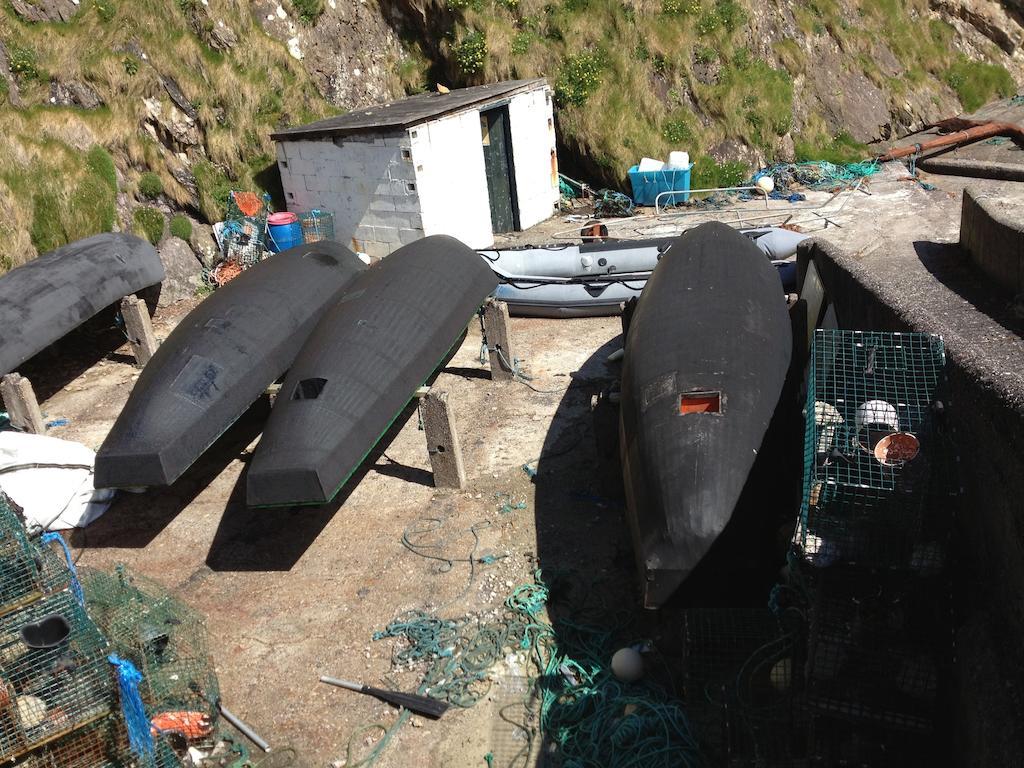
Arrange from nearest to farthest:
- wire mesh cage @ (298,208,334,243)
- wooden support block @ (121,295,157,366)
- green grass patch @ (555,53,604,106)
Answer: wooden support block @ (121,295,157,366) < wire mesh cage @ (298,208,334,243) < green grass patch @ (555,53,604,106)

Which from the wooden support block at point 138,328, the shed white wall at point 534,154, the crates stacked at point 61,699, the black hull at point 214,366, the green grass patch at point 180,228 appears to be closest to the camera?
the crates stacked at point 61,699

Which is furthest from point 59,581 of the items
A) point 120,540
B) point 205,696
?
point 120,540

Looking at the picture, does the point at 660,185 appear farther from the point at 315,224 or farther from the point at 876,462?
the point at 876,462

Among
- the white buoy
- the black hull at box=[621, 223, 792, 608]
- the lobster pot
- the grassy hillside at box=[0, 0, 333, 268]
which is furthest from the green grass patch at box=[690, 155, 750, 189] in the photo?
the lobster pot

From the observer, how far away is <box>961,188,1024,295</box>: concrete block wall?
8.14 metres

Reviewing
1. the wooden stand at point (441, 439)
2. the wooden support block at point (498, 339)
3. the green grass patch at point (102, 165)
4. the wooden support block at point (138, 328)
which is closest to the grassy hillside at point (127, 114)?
the green grass patch at point (102, 165)

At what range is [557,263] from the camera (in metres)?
14.2

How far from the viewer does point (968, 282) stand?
9281 millimetres

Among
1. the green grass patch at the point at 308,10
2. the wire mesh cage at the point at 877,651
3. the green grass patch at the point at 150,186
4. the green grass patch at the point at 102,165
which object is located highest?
the green grass patch at the point at 308,10

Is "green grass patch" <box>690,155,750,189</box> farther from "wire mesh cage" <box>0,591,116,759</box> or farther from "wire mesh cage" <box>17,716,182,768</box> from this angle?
"wire mesh cage" <box>17,716,182,768</box>

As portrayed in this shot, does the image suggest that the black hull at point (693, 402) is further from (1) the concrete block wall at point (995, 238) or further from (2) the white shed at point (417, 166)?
(2) the white shed at point (417, 166)

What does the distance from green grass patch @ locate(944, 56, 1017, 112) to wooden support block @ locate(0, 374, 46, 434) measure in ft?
98.5

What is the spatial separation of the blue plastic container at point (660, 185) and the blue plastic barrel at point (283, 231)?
8.79m

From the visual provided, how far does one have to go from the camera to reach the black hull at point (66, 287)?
11.2 m
